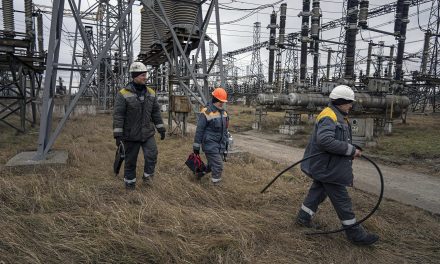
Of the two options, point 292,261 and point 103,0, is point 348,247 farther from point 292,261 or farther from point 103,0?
point 103,0

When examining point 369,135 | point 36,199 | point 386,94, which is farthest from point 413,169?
point 36,199

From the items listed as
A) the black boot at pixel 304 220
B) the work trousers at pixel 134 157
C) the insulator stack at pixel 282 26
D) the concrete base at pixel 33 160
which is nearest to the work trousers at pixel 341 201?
the black boot at pixel 304 220

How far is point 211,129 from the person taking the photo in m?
5.13

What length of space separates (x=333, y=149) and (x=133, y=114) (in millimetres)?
2999

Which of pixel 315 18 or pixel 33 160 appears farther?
pixel 315 18

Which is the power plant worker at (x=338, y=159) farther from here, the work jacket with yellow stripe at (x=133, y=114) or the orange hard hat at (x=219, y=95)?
the work jacket with yellow stripe at (x=133, y=114)

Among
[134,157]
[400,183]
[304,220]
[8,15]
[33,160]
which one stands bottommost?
[400,183]

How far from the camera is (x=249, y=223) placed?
362cm

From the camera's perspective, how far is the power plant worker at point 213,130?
16.6 ft

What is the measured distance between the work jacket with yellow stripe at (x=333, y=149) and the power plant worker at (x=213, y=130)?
1.88 metres

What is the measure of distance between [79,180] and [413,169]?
313 inches

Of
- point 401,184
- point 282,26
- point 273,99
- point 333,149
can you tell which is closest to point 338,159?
point 333,149

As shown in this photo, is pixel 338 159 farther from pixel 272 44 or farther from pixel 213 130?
pixel 272 44

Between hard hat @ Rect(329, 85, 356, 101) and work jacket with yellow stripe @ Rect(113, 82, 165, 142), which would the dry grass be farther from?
hard hat @ Rect(329, 85, 356, 101)
